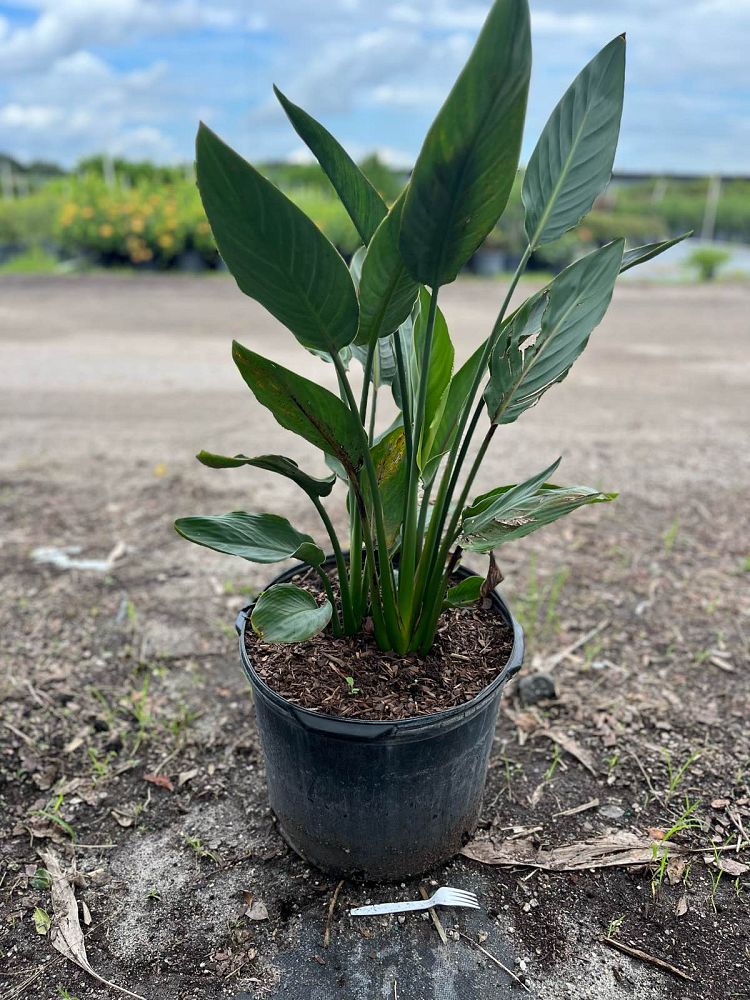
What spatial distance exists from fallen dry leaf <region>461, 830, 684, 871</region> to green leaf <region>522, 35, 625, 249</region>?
3.48ft

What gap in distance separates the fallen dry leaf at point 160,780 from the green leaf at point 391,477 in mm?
707

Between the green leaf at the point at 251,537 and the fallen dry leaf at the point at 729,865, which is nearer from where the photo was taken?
the green leaf at the point at 251,537

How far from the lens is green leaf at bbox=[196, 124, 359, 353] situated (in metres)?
0.84

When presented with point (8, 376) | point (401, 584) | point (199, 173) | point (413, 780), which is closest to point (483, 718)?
point (413, 780)

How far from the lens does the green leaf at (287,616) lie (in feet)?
3.76

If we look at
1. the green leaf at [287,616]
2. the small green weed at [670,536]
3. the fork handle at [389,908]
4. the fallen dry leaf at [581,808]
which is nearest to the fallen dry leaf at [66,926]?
the fork handle at [389,908]

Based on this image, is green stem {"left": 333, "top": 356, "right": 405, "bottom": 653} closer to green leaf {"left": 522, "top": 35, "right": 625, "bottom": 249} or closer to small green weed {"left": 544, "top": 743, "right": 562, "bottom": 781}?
green leaf {"left": 522, "top": 35, "right": 625, "bottom": 249}

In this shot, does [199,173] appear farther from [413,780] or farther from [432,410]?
[413,780]

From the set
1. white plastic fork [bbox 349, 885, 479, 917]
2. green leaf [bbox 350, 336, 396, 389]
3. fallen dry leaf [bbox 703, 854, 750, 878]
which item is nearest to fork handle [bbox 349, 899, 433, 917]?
white plastic fork [bbox 349, 885, 479, 917]

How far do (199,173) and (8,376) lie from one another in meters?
4.15

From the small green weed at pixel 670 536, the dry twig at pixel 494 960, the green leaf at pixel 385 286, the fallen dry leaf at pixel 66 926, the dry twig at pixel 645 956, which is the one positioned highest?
the green leaf at pixel 385 286

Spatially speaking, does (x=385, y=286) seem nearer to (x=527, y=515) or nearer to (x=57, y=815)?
(x=527, y=515)

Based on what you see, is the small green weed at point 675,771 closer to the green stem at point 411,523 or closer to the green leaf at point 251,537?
the green stem at point 411,523

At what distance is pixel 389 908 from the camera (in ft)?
4.29
